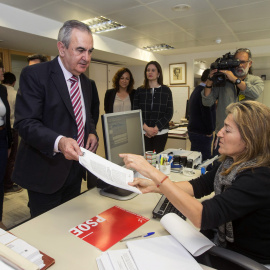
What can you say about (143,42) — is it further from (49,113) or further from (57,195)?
(57,195)

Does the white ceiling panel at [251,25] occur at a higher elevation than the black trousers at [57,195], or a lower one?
higher

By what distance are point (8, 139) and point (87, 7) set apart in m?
1.90

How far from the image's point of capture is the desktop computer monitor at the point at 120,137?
133 cm

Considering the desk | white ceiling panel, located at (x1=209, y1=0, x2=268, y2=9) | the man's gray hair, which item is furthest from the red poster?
white ceiling panel, located at (x1=209, y1=0, x2=268, y2=9)

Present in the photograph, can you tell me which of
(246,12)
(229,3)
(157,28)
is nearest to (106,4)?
(157,28)

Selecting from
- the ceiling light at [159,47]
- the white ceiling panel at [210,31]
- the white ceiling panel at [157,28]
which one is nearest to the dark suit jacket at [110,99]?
the white ceiling panel at [157,28]

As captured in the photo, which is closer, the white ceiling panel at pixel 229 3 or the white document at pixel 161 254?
the white document at pixel 161 254

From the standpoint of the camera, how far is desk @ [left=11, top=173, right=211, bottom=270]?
899 millimetres

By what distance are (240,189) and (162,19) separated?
325cm

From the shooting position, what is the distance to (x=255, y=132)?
1033 mm

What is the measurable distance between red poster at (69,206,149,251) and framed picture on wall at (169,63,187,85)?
5.61 m

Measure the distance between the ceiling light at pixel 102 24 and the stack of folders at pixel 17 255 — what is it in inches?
132

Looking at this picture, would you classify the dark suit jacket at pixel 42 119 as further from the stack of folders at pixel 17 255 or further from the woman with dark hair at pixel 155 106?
the woman with dark hair at pixel 155 106

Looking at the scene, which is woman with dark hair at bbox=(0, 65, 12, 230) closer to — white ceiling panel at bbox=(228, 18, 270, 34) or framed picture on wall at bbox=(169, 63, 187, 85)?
white ceiling panel at bbox=(228, 18, 270, 34)
